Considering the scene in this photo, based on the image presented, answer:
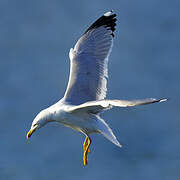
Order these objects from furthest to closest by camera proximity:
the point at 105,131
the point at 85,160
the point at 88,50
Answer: the point at 88,50
the point at 85,160
the point at 105,131

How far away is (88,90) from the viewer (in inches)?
331

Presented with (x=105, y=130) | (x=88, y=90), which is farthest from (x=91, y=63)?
(x=105, y=130)

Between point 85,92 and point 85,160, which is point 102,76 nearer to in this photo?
point 85,92

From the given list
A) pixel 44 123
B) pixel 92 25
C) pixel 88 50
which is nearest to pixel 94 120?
pixel 44 123

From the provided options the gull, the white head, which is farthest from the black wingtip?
the white head

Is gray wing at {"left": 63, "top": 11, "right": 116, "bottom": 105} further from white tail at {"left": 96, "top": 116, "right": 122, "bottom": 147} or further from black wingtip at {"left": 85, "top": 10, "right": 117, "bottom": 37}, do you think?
white tail at {"left": 96, "top": 116, "right": 122, "bottom": 147}

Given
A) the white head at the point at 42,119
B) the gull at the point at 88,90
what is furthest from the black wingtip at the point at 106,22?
the white head at the point at 42,119

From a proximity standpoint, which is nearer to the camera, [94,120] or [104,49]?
[94,120]

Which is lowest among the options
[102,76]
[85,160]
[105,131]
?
[85,160]

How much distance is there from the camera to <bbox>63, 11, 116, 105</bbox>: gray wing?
831cm

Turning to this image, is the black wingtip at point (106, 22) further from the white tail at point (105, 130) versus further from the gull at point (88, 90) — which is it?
the white tail at point (105, 130)

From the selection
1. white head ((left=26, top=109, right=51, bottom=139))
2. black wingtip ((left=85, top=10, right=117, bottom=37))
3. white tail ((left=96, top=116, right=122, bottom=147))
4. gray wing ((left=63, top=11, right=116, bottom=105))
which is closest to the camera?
white tail ((left=96, top=116, right=122, bottom=147))

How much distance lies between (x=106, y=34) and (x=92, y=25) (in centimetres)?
29

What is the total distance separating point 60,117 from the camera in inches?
300
